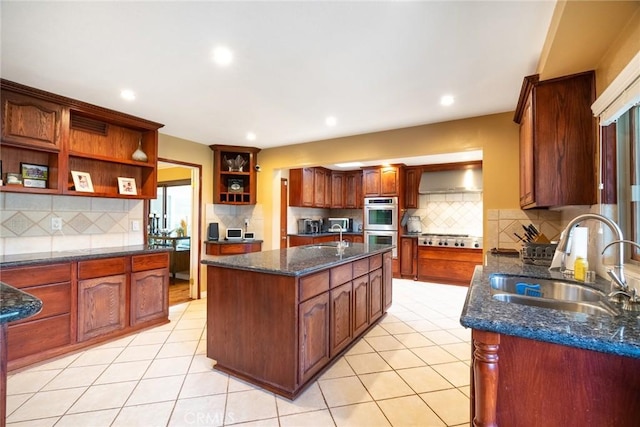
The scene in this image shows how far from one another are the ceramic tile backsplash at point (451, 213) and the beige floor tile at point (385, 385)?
Answer: 4.00 meters

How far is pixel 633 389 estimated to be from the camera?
2.86 feet

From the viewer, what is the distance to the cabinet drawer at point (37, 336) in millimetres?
2174

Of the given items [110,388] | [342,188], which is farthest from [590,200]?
[342,188]

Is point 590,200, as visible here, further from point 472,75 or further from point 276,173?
point 276,173

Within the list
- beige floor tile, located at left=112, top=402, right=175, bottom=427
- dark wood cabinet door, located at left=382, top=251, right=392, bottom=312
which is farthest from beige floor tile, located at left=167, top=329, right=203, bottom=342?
dark wood cabinet door, located at left=382, top=251, right=392, bottom=312

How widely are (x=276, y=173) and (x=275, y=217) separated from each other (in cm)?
70

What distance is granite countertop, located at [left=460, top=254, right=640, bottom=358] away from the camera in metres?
0.83

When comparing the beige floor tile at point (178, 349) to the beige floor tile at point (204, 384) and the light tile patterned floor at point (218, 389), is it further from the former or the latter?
the beige floor tile at point (204, 384)

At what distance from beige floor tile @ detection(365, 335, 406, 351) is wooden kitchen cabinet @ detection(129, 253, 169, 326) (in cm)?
224

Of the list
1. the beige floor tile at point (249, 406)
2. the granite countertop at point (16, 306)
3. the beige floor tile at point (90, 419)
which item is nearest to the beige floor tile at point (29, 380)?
the beige floor tile at point (90, 419)

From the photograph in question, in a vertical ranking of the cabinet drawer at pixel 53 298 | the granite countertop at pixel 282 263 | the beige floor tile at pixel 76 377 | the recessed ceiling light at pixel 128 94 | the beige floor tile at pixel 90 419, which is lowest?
the beige floor tile at pixel 76 377

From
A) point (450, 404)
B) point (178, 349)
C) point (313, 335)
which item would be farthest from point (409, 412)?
point (178, 349)

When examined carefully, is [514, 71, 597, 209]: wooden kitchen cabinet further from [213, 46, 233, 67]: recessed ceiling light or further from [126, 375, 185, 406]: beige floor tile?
[126, 375, 185, 406]: beige floor tile

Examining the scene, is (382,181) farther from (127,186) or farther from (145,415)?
(145,415)
